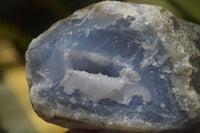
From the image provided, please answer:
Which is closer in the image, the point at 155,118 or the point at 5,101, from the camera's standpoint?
the point at 155,118

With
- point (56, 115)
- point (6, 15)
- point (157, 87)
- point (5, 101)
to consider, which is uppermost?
point (157, 87)

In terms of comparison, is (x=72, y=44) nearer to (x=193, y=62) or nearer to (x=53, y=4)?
(x=193, y=62)

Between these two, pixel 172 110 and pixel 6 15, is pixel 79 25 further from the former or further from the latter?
pixel 6 15

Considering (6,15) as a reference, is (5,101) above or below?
below

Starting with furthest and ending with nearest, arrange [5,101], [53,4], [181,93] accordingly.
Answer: [53,4] < [5,101] < [181,93]

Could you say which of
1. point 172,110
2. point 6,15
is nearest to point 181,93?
point 172,110

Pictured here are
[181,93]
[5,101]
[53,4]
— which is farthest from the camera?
[53,4]
